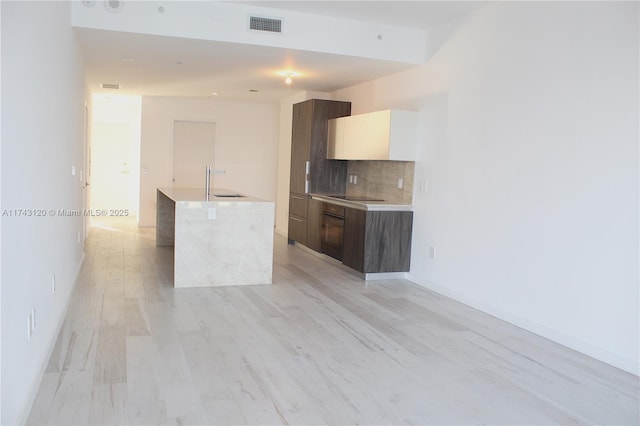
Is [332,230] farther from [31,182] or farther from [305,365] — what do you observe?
[31,182]

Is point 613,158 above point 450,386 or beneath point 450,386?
above

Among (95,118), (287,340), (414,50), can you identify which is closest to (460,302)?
(287,340)

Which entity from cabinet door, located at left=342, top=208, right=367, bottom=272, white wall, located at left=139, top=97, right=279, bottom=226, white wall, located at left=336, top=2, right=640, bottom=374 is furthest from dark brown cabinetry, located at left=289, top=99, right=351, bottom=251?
white wall, located at left=139, top=97, right=279, bottom=226

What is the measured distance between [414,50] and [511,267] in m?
2.52

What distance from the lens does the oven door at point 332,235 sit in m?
6.25

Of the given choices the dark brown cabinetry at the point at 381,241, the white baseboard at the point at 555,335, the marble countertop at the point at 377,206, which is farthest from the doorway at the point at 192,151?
the white baseboard at the point at 555,335

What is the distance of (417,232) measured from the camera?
5.66 meters

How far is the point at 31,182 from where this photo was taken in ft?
8.48

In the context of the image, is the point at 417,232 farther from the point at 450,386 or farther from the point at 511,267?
the point at 450,386

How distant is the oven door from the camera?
6253 millimetres

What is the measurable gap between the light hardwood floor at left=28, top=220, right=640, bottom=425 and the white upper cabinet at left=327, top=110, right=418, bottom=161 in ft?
5.18

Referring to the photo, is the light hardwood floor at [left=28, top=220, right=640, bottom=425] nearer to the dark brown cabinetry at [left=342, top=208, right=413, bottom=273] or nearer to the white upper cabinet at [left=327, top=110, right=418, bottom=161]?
the dark brown cabinetry at [left=342, top=208, right=413, bottom=273]

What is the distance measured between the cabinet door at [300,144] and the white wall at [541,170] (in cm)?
227

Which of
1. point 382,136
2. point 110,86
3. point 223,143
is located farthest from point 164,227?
point 382,136
